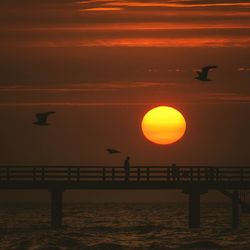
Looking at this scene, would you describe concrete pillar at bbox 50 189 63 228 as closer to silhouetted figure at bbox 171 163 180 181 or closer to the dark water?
the dark water

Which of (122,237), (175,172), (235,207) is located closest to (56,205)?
(122,237)

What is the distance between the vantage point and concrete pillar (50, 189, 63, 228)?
7369cm

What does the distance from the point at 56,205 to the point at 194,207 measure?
25.7 ft

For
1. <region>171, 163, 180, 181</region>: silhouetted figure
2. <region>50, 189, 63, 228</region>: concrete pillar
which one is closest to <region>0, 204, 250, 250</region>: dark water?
<region>50, 189, 63, 228</region>: concrete pillar

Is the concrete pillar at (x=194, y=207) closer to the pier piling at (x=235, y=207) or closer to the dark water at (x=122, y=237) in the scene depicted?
the dark water at (x=122, y=237)

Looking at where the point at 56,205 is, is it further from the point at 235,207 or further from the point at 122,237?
the point at 235,207

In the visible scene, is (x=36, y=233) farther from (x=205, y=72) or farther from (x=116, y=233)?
(x=205, y=72)

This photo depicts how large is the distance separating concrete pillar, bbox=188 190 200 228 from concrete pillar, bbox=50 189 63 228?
287 inches

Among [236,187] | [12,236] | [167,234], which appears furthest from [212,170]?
[12,236]

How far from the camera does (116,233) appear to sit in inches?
3039

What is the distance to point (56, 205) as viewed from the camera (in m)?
74.4

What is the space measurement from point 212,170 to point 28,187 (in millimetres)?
10049

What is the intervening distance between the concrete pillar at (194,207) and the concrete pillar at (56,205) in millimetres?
7294

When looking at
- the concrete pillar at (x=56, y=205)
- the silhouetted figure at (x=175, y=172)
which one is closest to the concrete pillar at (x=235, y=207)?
the silhouetted figure at (x=175, y=172)
